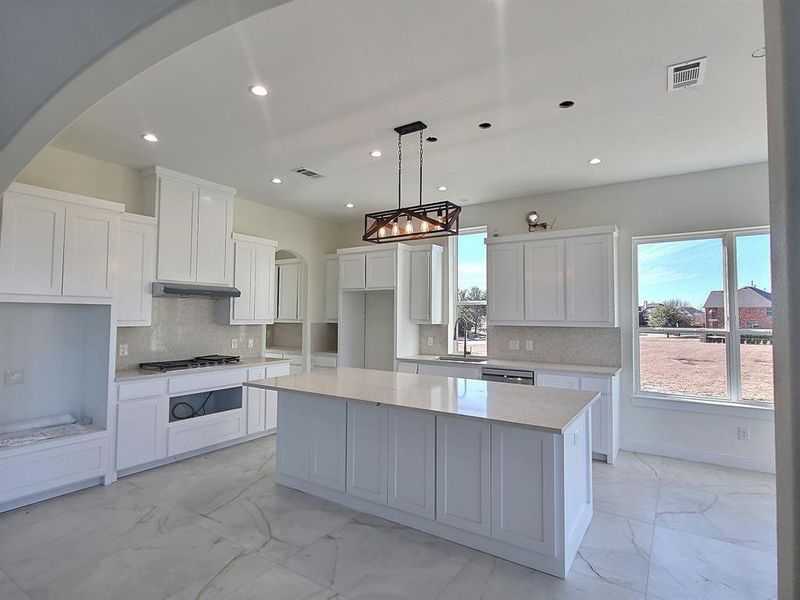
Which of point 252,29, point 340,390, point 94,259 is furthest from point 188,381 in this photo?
point 252,29

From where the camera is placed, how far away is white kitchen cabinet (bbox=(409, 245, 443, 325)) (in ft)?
18.5

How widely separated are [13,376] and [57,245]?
1164 millimetres

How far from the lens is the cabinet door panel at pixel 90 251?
11.7ft

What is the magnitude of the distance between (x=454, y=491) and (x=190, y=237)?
146 inches

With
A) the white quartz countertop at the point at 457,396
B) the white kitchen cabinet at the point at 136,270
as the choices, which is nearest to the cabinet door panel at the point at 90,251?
the white kitchen cabinet at the point at 136,270

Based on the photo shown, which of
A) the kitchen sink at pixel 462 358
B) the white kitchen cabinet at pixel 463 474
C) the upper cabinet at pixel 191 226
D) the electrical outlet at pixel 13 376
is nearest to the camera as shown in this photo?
the white kitchen cabinet at pixel 463 474

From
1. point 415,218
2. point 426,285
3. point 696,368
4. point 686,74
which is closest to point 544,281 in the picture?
point 426,285

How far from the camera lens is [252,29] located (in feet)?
7.34

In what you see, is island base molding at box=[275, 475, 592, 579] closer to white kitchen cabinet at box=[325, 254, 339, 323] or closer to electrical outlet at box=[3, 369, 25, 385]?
electrical outlet at box=[3, 369, 25, 385]

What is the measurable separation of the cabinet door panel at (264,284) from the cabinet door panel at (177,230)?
85cm

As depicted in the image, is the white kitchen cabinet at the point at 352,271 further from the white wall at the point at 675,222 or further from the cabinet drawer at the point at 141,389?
the cabinet drawer at the point at 141,389

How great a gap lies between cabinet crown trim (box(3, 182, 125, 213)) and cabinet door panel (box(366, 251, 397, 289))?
9.64 ft

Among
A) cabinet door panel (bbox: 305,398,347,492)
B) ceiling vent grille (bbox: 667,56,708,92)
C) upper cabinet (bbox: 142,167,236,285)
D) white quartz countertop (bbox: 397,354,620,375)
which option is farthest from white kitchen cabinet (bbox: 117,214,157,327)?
ceiling vent grille (bbox: 667,56,708,92)

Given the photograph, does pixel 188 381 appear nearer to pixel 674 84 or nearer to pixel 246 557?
pixel 246 557
